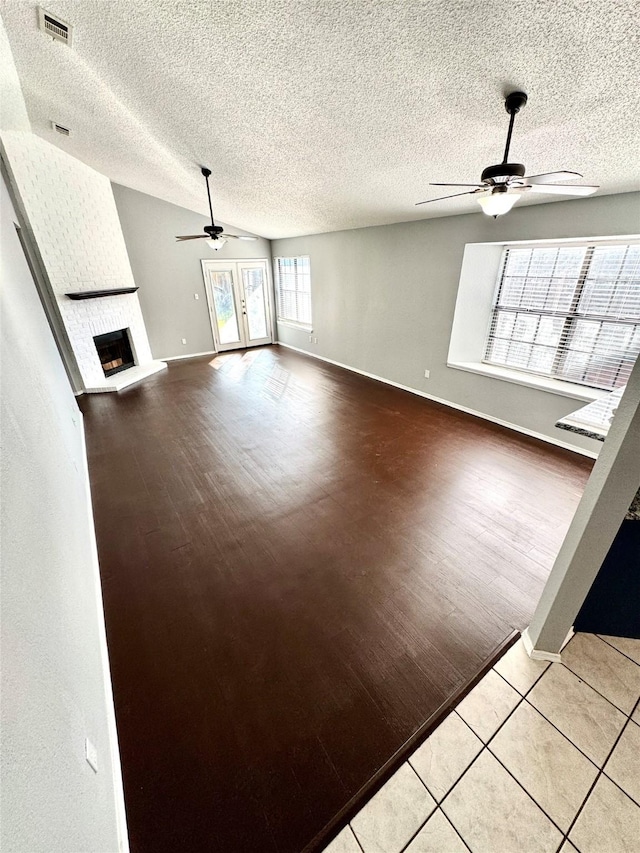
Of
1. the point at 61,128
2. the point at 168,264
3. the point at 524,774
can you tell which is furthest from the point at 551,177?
the point at 168,264

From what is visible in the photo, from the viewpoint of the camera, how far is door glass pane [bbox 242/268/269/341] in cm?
761

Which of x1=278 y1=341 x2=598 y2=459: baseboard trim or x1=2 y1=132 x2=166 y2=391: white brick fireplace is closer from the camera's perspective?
x1=278 y1=341 x2=598 y2=459: baseboard trim

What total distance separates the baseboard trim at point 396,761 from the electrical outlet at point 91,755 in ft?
2.57

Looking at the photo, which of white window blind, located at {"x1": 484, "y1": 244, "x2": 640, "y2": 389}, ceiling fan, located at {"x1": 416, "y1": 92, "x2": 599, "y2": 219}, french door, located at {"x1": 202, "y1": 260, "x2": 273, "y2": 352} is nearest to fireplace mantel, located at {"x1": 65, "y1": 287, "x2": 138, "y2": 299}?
french door, located at {"x1": 202, "y1": 260, "x2": 273, "y2": 352}

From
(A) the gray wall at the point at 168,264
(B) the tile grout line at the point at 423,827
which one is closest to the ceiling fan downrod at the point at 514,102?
(B) the tile grout line at the point at 423,827

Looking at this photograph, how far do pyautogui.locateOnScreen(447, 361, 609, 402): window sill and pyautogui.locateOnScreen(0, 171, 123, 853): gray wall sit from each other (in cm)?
442

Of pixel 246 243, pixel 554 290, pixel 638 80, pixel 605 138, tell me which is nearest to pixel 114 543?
pixel 638 80

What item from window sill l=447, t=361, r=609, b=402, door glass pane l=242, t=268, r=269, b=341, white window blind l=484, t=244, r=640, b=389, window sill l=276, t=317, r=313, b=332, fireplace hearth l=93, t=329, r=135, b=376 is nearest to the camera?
white window blind l=484, t=244, r=640, b=389

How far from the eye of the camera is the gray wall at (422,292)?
336 cm

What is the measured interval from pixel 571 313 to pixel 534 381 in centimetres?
79

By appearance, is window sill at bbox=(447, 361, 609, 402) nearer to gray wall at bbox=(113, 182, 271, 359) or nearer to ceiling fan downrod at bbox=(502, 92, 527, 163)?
ceiling fan downrod at bbox=(502, 92, 527, 163)

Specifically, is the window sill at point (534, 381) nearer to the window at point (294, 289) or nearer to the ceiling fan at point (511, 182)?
the ceiling fan at point (511, 182)

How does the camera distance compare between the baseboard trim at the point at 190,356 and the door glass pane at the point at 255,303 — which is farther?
the door glass pane at the point at 255,303

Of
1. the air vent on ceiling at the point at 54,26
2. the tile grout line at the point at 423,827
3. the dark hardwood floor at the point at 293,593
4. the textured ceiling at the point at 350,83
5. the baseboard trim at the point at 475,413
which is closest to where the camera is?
the tile grout line at the point at 423,827
